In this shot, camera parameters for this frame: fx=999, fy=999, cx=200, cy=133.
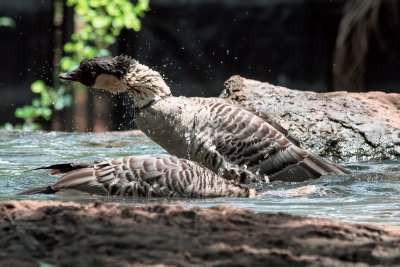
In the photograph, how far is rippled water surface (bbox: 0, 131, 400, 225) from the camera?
5973 mm

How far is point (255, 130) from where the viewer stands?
782 cm

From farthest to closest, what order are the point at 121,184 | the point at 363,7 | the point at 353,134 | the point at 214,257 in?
the point at 363,7 → the point at 353,134 → the point at 121,184 → the point at 214,257

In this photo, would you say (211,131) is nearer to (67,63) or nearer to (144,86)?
(144,86)

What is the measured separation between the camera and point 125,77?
801 cm

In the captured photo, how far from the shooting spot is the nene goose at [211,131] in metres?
7.65

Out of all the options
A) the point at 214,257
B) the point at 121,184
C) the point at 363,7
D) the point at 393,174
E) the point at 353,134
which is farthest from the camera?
the point at 363,7

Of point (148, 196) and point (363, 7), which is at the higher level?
point (363, 7)

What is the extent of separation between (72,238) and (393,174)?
4.46m

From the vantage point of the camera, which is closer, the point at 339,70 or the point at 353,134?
the point at 353,134

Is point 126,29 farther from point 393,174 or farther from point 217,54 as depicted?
point 393,174

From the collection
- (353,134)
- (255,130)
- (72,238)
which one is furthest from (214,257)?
(353,134)

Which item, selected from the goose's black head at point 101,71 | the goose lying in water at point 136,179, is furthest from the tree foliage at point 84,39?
the goose lying in water at point 136,179

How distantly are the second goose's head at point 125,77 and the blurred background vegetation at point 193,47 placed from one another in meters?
4.71

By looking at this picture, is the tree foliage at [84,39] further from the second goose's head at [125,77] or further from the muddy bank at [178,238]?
the muddy bank at [178,238]
